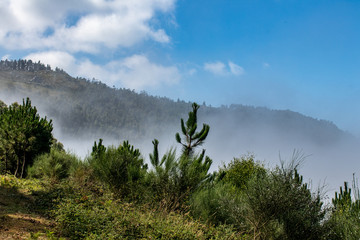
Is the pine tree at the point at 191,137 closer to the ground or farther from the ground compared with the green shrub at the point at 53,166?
farther from the ground

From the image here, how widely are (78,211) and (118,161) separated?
211 inches

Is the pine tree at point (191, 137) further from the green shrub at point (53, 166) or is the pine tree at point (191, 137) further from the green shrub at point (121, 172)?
the green shrub at point (53, 166)

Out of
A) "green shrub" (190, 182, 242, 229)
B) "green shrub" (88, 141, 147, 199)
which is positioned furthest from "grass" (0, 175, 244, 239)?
"green shrub" (88, 141, 147, 199)

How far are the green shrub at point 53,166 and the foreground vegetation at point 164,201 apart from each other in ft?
0.22

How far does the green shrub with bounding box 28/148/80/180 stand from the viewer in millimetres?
18000

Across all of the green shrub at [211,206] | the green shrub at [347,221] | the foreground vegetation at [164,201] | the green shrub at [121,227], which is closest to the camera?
the green shrub at [347,221]

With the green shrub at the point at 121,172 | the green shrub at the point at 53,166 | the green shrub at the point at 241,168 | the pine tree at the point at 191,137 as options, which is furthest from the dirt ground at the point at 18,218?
the green shrub at the point at 241,168

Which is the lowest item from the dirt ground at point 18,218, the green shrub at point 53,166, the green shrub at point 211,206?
the dirt ground at point 18,218

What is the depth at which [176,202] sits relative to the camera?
11.4 meters

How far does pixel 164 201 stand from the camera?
11.2m

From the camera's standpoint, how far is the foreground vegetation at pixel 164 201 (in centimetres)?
823

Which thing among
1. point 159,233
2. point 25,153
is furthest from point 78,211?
point 25,153

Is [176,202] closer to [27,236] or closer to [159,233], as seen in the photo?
[159,233]

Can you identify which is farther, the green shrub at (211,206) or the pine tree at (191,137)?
the pine tree at (191,137)
